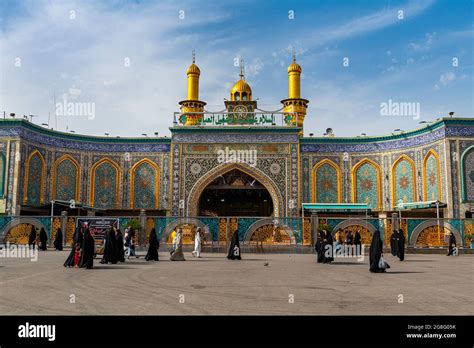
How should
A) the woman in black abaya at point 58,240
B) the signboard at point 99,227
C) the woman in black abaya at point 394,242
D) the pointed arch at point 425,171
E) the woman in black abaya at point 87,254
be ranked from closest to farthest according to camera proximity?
the woman in black abaya at point 87,254
the signboard at point 99,227
the woman in black abaya at point 394,242
the woman in black abaya at point 58,240
the pointed arch at point 425,171

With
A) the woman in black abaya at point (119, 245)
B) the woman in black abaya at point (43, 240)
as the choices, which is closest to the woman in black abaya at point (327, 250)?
the woman in black abaya at point (119, 245)

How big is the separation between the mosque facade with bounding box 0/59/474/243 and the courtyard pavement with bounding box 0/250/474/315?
13.5m

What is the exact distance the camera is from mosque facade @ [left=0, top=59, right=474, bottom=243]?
Result: 72.2ft

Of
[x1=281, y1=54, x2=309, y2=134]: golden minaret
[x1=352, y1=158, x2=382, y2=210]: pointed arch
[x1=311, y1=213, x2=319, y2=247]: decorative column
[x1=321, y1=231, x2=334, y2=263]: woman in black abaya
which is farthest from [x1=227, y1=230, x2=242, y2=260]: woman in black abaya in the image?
[x1=281, y1=54, x2=309, y2=134]: golden minaret

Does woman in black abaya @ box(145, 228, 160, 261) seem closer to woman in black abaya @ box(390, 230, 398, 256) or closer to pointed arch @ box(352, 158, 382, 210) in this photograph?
woman in black abaya @ box(390, 230, 398, 256)

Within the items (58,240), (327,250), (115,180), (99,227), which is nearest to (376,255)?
(327,250)

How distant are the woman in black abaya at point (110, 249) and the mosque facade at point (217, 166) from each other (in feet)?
35.9

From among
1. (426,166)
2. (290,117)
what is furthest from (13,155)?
(426,166)

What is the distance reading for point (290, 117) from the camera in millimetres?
23641

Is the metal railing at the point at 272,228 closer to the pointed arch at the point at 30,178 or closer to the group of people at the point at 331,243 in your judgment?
the group of people at the point at 331,243

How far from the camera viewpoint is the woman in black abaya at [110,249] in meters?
11.2

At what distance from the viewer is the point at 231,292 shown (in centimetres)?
626
